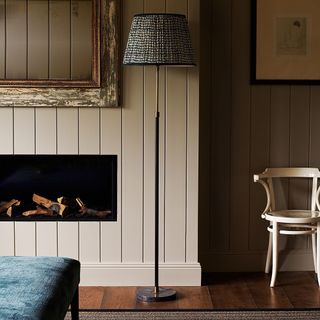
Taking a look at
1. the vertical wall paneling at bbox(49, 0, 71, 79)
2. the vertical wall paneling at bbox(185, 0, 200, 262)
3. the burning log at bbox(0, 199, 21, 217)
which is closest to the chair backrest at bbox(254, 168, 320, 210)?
the vertical wall paneling at bbox(185, 0, 200, 262)

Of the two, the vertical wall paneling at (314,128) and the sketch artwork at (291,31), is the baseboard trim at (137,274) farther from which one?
the sketch artwork at (291,31)

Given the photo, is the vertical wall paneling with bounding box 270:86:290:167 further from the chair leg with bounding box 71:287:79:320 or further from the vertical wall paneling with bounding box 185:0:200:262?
the chair leg with bounding box 71:287:79:320

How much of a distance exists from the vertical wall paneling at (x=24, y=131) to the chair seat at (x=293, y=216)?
1.52 meters

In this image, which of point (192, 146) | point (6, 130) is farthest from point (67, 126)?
point (192, 146)

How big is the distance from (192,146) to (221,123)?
18.3 inches

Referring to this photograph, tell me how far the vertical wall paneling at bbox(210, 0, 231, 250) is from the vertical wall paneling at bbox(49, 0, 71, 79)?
101 centimetres

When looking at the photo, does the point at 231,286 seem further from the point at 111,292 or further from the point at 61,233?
the point at 61,233

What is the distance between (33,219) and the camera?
4492mm

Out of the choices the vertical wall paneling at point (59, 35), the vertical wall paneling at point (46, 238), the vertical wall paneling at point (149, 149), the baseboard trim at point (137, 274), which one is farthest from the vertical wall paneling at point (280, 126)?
the vertical wall paneling at point (46, 238)

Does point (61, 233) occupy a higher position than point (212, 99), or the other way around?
point (212, 99)

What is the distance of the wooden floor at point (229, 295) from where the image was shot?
4.06 m

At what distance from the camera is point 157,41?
3.97 metres

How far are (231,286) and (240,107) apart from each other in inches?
46.5

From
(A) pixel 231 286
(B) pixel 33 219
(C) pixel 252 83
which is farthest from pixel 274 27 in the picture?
(B) pixel 33 219
